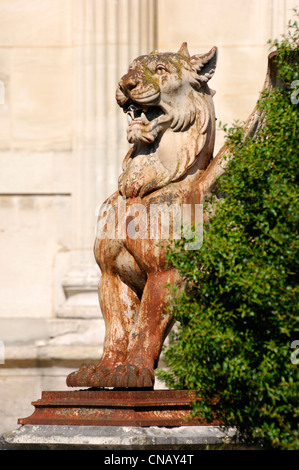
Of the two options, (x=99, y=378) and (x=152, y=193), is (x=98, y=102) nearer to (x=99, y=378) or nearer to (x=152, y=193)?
(x=152, y=193)

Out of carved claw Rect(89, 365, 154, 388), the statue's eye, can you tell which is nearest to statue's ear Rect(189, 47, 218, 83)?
the statue's eye

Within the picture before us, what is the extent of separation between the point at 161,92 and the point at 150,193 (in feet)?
1.82

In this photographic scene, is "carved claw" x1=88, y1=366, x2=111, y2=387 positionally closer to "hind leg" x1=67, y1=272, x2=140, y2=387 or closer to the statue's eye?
"hind leg" x1=67, y1=272, x2=140, y2=387

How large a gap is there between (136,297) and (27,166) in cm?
405

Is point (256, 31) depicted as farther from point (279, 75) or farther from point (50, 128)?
point (279, 75)

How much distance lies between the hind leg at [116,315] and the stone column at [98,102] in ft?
11.3

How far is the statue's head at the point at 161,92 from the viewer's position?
19.7ft

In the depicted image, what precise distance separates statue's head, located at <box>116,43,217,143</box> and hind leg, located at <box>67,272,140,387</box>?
0.81 metres

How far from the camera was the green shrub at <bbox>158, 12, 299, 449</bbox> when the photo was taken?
5.05 metres

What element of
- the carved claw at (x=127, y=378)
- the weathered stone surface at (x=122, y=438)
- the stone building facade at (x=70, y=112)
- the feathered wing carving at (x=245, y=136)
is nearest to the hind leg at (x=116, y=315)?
the carved claw at (x=127, y=378)

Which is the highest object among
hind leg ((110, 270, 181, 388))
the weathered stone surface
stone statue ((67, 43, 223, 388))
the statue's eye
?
the statue's eye

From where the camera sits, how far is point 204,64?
615 centimetres

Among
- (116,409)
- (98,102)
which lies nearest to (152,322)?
(116,409)

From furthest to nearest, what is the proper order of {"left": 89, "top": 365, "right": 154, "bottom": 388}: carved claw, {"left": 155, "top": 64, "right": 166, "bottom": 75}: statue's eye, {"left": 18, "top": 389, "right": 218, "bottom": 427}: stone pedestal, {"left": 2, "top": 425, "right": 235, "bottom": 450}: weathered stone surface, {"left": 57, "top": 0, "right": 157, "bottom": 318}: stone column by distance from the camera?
{"left": 57, "top": 0, "right": 157, "bottom": 318}: stone column
{"left": 155, "top": 64, "right": 166, "bottom": 75}: statue's eye
{"left": 89, "top": 365, "right": 154, "bottom": 388}: carved claw
{"left": 18, "top": 389, "right": 218, "bottom": 427}: stone pedestal
{"left": 2, "top": 425, "right": 235, "bottom": 450}: weathered stone surface
